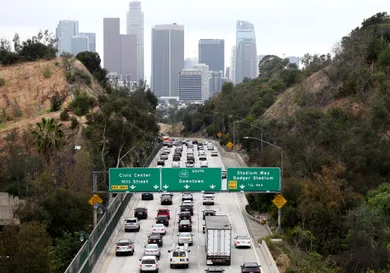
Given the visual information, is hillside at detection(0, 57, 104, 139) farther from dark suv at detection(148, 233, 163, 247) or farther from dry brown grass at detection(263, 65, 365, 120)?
dark suv at detection(148, 233, 163, 247)

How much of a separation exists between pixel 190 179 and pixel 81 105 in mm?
47621

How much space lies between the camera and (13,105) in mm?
99438

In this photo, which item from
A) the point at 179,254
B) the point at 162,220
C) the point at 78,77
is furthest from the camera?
the point at 78,77

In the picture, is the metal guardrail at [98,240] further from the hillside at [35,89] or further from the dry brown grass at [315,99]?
the dry brown grass at [315,99]

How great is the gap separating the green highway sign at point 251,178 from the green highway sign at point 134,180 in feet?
17.1

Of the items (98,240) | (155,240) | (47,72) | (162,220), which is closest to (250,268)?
(98,240)

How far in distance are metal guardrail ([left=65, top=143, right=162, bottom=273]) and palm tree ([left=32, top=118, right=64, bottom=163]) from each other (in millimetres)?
11096

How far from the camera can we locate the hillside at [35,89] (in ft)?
315

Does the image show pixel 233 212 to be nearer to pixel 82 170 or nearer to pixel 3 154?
pixel 82 170

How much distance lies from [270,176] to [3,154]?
35984mm

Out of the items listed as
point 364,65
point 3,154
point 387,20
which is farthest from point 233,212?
point 387,20

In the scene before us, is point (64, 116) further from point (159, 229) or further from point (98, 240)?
point (98, 240)

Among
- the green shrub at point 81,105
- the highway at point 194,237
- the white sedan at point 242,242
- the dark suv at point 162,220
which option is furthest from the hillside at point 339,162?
the green shrub at point 81,105

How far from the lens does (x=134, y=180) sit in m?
48.0
